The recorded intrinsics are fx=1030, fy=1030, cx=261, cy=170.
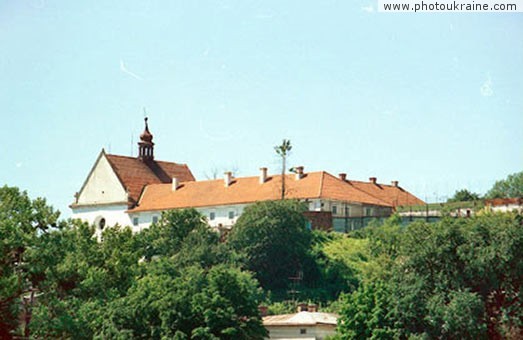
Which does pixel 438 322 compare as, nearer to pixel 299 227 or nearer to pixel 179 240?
pixel 299 227

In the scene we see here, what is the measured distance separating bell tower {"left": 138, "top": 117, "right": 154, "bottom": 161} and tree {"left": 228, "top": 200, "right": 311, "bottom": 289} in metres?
32.2

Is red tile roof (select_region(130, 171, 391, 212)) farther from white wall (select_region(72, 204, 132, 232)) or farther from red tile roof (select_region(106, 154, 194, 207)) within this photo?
white wall (select_region(72, 204, 132, 232))

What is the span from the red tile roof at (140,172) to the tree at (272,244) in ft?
79.9

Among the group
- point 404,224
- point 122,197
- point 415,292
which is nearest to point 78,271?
point 415,292

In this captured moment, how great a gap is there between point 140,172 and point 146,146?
489 cm

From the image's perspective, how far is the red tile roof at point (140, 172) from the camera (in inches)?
3797

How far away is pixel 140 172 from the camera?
10006 centimetres

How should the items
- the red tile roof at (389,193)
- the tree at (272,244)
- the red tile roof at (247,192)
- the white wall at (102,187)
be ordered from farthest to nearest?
the white wall at (102,187), the red tile roof at (389,193), the red tile roof at (247,192), the tree at (272,244)

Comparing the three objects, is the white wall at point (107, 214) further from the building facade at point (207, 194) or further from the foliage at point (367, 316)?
the foliage at point (367, 316)

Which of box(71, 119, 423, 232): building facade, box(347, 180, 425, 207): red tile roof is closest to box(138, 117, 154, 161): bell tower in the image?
box(71, 119, 423, 232): building facade

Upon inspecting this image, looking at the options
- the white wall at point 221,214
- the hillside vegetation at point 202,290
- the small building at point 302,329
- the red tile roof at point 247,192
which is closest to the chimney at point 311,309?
the small building at point 302,329

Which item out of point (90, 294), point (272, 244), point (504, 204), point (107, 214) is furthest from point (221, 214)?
point (90, 294)

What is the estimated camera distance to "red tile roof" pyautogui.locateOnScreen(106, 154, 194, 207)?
96438 mm

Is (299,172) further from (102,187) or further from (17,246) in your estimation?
(17,246)
